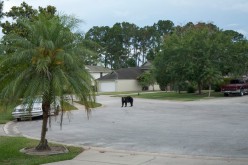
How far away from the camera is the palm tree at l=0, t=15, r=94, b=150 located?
37.3 feet

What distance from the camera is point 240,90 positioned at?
45469 millimetres

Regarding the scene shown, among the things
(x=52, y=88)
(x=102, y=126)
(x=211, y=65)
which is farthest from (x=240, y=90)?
(x=52, y=88)

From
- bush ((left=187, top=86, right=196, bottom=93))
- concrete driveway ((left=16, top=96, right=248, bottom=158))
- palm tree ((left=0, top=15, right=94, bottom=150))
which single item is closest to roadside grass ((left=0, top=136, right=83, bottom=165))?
palm tree ((left=0, top=15, right=94, bottom=150))

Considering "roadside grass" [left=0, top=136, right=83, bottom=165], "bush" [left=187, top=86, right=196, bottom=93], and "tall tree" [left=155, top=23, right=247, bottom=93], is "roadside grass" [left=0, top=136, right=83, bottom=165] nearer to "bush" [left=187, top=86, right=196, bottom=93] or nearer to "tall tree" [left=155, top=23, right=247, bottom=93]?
"tall tree" [left=155, top=23, right=247, bottom=93]

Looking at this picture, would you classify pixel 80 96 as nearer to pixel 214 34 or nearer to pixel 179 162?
pixel 179 162

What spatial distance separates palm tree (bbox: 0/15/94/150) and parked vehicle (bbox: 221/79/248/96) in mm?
35552

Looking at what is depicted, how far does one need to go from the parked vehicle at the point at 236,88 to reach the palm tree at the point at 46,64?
1400 inches

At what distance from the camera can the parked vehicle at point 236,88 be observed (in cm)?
4519

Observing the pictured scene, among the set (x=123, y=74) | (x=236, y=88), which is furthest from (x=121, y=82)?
(x=236, y=88)

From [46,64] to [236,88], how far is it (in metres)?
36.9

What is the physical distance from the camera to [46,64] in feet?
36.8

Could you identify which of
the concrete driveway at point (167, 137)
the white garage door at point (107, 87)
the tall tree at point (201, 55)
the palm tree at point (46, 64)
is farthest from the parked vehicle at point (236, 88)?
the palm tree at point (46, 64)

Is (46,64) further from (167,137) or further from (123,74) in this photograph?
(123,74)

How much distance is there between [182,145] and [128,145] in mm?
1769
